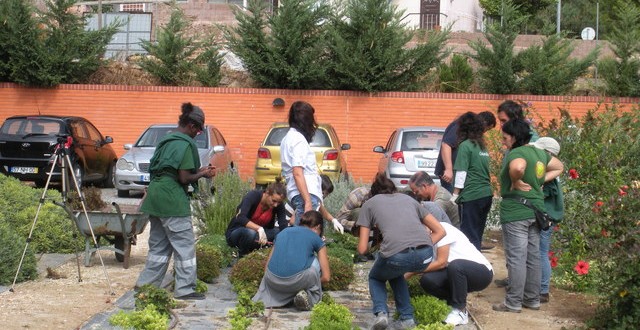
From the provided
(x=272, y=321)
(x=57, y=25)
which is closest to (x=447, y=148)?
(x=272, y=321)

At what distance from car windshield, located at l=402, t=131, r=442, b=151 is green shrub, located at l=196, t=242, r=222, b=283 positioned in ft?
26.5

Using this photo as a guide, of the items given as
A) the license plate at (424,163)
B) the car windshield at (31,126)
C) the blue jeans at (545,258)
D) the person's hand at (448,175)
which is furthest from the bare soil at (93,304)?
the car windshield at (31,126)

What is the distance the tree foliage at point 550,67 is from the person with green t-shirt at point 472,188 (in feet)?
48.1

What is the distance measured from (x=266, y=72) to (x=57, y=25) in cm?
548

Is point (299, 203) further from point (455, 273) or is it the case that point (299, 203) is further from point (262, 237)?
point (455, 273)

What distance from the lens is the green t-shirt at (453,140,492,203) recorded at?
9180 millimetres

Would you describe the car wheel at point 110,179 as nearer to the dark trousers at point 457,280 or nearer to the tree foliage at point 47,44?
the tree foliage at point 47,44

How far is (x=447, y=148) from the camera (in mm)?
10078

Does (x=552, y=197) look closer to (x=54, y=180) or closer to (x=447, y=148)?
(x=447, y=148)

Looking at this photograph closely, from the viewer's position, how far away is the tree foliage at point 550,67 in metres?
23.3

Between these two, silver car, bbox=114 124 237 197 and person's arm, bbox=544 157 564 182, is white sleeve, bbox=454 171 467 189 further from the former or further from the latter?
silver car, bbox=114 124 237 197

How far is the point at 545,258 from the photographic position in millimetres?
8805

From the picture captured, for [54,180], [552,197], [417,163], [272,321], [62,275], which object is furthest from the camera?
[54,180]

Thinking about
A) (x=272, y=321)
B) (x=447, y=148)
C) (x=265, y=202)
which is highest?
(x=447, y=148)
